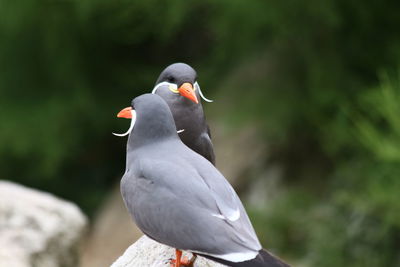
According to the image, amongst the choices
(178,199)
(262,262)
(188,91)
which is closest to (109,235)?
(188,91)

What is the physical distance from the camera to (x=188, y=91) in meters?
3.55

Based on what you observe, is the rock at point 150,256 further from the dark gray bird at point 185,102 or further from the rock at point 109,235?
the rock at point 109,235

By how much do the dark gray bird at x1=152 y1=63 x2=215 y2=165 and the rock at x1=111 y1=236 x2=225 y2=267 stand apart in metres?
0.51

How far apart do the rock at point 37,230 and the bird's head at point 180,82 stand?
1451mm

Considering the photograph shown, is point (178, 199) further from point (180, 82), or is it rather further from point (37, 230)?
point (37, 230)

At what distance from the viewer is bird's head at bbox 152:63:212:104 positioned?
357 cm

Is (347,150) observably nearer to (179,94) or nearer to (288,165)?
(288,165)

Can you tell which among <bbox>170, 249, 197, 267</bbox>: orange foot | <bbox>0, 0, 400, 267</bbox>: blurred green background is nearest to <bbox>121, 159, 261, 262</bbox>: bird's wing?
<bbox>170, 249, 197, 267</bbox>: orange foot

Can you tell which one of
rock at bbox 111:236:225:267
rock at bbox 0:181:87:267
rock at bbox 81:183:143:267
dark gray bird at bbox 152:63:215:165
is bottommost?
rock at bbox 81:183:143:267

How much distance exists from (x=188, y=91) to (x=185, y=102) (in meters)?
0.15

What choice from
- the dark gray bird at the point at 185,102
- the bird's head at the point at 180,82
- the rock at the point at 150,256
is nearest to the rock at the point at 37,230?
the rock at the point at 150,256

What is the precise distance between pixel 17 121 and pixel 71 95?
0.59 m

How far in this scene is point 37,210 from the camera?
197 inches

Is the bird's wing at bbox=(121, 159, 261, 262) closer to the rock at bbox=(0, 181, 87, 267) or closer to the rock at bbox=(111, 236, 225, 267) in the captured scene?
the rock at bbox=(111, 236, 225, 267)
